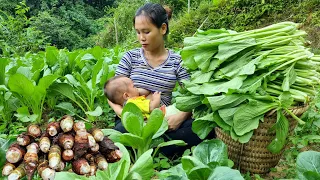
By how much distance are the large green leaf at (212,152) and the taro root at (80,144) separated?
0.63m

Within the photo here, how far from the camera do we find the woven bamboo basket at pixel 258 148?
2.21 m

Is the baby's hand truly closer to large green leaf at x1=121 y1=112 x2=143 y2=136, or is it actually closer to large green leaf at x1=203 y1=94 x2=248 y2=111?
large green leaf at x1=121 y1=112 x2=143 y2=136

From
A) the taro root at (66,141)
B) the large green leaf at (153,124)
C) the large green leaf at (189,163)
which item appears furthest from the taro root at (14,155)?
the large green leaf at (189,163)

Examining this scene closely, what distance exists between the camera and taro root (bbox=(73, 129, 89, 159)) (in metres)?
1.99

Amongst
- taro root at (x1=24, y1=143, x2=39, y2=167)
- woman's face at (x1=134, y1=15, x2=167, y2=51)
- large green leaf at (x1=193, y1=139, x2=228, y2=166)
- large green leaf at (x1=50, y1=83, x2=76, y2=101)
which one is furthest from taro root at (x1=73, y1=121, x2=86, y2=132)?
large green leaf at (x1=50, y1=83, x2=76, y2=101)

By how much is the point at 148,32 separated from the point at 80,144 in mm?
1192

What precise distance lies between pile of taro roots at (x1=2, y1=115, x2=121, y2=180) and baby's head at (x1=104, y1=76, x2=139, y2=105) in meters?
0.71

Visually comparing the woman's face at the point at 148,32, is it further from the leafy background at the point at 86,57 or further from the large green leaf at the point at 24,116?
the large green leaf at the point at 24,116

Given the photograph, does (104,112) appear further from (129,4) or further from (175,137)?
(129,4)

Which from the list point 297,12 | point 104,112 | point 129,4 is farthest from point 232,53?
point 129,4

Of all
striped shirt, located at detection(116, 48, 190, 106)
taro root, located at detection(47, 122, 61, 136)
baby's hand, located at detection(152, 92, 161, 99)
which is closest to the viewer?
taro root, located at detection(47, 122, 61, 136)

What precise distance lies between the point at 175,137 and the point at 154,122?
542mm

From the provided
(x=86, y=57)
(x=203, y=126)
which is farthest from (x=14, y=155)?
(x=86, y=57)

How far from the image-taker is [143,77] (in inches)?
118
